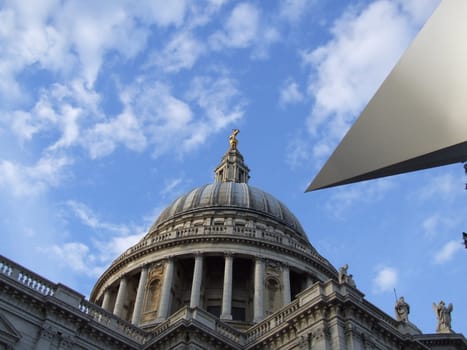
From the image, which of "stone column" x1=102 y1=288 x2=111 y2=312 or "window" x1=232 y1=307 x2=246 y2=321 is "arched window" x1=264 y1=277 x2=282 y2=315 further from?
"stone column" x1=102 y1=288 x2=111 y2=312

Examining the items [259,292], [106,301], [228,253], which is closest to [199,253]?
[228,253]

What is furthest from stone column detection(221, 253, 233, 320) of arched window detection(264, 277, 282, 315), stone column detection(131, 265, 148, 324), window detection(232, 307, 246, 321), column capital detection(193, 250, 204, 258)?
stone column detection(131, 265, 148, 324)

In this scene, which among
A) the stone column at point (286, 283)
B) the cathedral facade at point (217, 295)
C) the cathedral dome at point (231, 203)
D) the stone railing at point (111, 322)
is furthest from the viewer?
the cathedral dome at point (231, 203)

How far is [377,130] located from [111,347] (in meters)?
22.7

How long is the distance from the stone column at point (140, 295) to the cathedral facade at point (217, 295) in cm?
10

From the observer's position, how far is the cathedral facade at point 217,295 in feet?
85.4

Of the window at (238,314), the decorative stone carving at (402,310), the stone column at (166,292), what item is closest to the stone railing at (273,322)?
the decorative stone carving at (402,310)

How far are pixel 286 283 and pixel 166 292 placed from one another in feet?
30.1

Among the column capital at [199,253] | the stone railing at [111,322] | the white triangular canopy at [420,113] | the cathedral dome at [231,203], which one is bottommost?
the white triangular canopy at [420,113]

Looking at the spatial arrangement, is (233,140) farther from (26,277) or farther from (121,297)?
(26,277)

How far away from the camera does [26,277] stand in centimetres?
2725

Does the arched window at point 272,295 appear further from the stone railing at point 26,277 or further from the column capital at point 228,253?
the stone railing at point 26,277

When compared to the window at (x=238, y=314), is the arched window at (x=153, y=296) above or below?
above

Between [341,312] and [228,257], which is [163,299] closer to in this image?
[228,257]
